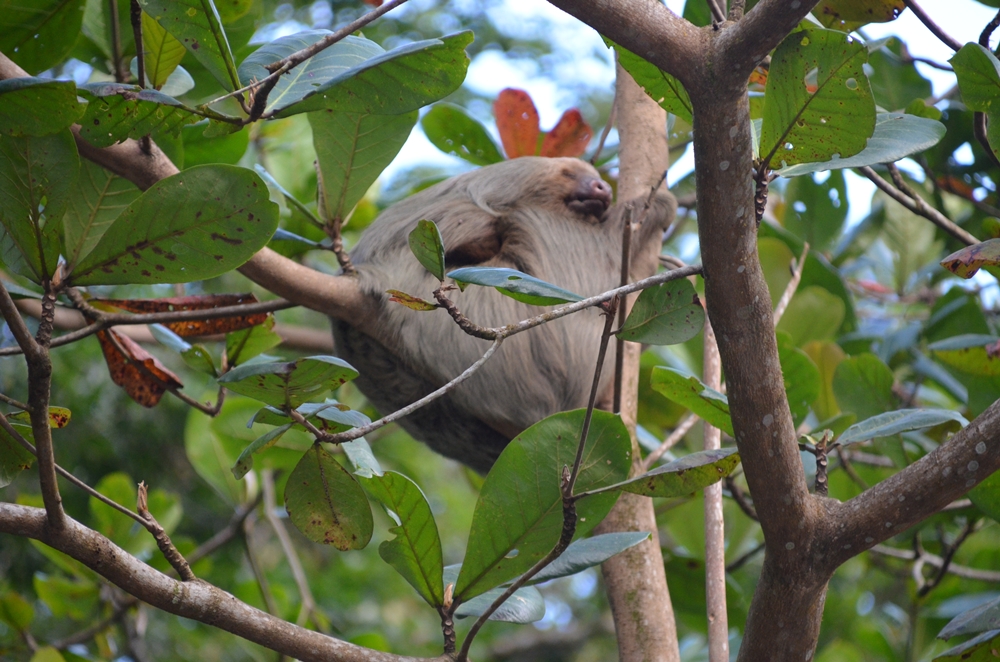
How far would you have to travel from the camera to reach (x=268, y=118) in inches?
55.4

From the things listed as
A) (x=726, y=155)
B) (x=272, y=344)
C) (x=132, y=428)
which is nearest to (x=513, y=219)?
(x=272, y=344)

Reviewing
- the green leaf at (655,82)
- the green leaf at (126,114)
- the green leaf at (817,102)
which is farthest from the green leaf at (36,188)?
the green leaf at (817,102)

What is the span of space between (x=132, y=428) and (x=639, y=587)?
4206mm

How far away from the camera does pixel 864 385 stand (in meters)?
2.35

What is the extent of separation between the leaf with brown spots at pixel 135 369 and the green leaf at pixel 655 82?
142 centimetres

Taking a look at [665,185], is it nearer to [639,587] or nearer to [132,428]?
[639,587]

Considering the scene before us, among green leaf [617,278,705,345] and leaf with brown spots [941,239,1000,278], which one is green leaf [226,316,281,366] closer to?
green leaf [617,278,705,345]

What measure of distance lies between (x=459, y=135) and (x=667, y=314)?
172 centimetres

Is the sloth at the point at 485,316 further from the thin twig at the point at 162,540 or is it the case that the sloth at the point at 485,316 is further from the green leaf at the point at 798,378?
the thin twig at the point at 162,540

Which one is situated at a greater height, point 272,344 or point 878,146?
point 272,344

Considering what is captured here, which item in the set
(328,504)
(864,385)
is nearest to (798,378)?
(864,385)

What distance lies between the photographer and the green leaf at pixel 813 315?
9.53 ft

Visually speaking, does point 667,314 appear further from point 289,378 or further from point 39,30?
point 39,30

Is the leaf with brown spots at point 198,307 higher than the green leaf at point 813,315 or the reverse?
the reverse
